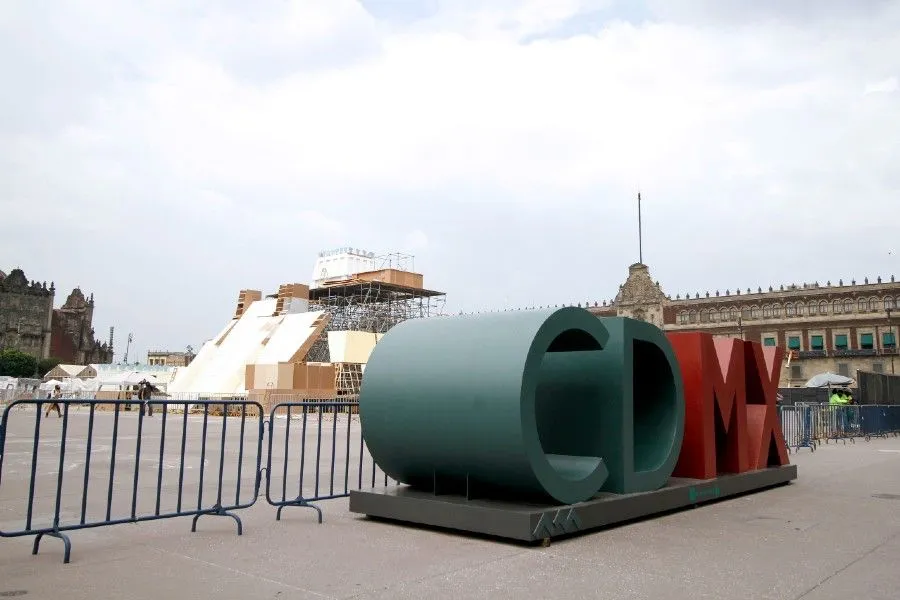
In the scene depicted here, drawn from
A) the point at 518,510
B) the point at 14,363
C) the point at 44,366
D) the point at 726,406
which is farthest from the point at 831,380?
the point at 44,366

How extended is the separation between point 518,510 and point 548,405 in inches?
83.2

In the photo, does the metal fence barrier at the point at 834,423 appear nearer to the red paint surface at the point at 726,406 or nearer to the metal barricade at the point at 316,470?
the red paint surface at the point at 726,406

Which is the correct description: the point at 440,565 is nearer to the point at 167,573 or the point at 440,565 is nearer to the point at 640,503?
the point at 167,573

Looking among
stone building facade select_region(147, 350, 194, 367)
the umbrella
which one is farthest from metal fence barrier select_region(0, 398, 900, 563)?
stone building facade select_region(147, 350, 194, 367)

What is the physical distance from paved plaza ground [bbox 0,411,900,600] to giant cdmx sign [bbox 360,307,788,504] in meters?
0.57

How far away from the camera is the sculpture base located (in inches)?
226

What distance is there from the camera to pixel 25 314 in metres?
93.1

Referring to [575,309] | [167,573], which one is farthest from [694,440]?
[167,573]

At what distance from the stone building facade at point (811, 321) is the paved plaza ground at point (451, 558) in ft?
195

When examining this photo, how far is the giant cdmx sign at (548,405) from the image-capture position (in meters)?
5.94

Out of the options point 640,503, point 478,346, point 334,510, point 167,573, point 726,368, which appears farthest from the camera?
point 726,368

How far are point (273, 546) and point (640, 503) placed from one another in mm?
3587

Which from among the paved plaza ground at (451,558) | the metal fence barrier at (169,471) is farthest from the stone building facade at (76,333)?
the paved plaza ground at (451,558)

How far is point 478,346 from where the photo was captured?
633 centimetres
